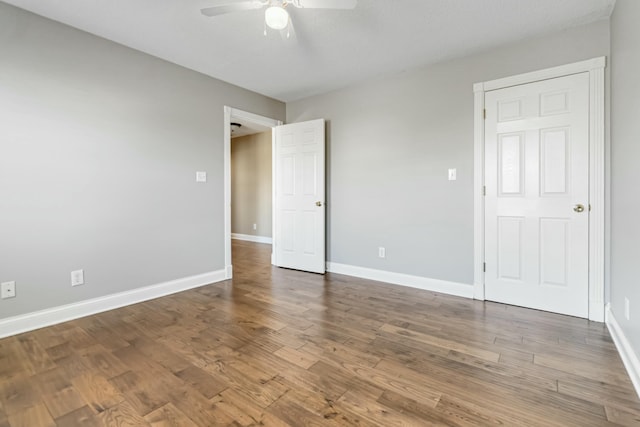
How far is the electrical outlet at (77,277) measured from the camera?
2580 mm

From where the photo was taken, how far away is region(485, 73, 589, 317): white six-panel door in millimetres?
2537

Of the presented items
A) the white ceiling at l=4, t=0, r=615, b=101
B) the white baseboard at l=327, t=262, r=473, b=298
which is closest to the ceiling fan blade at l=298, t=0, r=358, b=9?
the white ceiling at l=4, t=0, r=615, b=101

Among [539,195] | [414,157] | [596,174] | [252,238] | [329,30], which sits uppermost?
[329,30]

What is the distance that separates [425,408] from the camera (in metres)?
1.46

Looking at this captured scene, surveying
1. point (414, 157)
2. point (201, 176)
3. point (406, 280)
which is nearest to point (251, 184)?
point (201, 176)

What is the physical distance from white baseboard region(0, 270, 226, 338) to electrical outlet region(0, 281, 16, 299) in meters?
0.17

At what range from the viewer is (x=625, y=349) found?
186cm

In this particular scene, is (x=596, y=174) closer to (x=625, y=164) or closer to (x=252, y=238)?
(x=625, y=164)

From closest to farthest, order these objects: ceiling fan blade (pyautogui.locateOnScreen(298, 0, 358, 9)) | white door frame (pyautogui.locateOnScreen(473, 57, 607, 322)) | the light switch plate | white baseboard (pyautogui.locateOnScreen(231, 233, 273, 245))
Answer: ceiling fan blade (pyautogui.locateOnScreen(298, 0, 358, 9)) → white door frame (pyautogui.locateOnScreen(473, 57, 607, 322)) → the light switch plate → white baseboard (pyautogui.locateOnScreen(231, 233, 273, 245))

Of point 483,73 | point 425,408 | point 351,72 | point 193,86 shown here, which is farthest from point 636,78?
point 193,86

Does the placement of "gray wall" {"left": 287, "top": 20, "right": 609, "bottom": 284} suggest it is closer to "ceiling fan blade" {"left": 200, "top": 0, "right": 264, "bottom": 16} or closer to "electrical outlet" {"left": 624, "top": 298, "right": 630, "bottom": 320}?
"electrical outlet" {"left": 624, "top": 298, "right": 630, "bottom": 320}

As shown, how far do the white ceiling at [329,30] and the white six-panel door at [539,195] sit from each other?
0.54 m

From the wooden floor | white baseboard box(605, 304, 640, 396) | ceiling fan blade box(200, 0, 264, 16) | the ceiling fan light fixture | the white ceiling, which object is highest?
the white ceiling

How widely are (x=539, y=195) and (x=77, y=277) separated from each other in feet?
13.5
